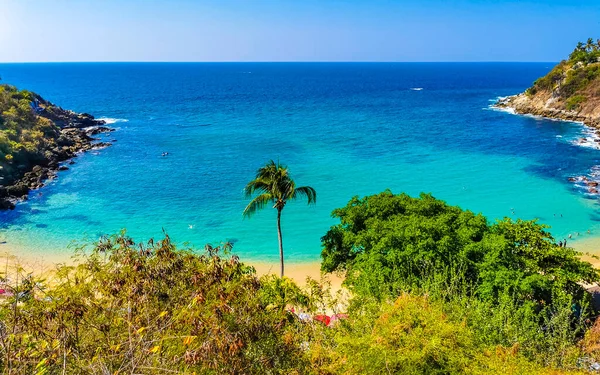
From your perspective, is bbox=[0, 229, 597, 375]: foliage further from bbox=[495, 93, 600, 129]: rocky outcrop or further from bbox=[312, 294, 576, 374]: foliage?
bbox=[495, 93, 600, 129]: rocky outcrop

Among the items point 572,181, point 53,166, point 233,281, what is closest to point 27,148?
point 53,166

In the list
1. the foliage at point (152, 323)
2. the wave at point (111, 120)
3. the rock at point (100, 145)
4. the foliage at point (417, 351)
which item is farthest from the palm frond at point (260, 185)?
the wave at point (111, 120)

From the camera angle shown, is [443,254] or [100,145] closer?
[443,254]

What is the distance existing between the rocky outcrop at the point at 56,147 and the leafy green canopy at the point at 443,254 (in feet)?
127

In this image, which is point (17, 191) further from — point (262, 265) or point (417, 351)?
point (417, 351)

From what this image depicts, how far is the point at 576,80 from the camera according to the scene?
300 ft

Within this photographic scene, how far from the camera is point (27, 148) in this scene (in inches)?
2269

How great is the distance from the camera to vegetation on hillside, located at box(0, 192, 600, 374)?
995 centimetres

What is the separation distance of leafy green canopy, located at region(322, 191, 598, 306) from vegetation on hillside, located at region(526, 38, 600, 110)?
3218 inches

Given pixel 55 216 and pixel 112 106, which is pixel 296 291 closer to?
pixel 55 216

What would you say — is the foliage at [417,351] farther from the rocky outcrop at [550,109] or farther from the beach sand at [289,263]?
the rocky outcrop at [550,109]

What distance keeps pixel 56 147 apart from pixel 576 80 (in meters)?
102

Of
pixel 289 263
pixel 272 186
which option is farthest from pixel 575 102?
pixel 272 186

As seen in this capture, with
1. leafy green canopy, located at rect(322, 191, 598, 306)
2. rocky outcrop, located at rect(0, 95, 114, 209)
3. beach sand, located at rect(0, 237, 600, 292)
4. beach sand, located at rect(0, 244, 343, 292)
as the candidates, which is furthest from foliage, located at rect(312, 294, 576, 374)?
rocky outcrop, located at rect(0, 95, 114, 209)
